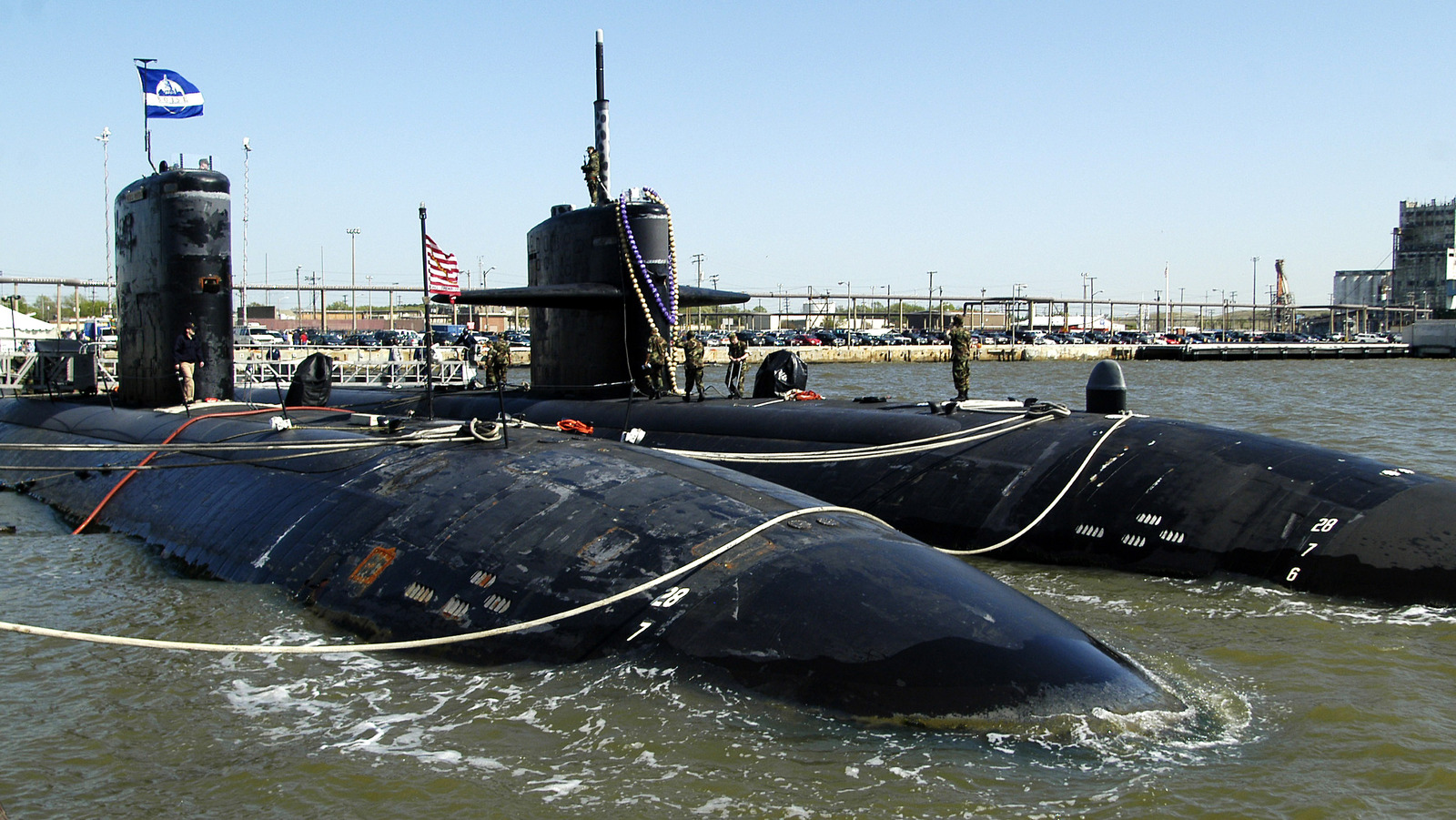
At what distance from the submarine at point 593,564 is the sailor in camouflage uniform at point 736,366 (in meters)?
5.70

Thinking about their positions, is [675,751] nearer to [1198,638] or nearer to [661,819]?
[661,819]

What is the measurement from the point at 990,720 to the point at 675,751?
1.52 metres

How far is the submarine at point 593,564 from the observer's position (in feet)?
18.6

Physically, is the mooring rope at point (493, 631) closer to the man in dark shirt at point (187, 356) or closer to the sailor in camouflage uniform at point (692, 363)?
the man in dark shirt at point (187, 356)

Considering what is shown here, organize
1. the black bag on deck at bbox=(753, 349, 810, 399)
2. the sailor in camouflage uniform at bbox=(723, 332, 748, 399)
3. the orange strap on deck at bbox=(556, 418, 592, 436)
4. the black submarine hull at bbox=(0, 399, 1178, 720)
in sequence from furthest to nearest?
the sailor in camouflage uniform at bbox=(723, 332, 748, 399)
the black bag on deck at bbox=(753, 349, 810, 399)
the orange strap on deck at bbox=(556, 418, 592, 436)
the black submarine hull at bbox=(0, 399, 1178, 720)

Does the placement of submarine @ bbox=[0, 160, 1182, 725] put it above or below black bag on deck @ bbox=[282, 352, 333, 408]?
below

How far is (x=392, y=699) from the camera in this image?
663 cm

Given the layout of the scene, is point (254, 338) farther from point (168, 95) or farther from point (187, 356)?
point (187, 356)

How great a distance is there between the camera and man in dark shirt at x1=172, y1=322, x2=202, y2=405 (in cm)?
1376

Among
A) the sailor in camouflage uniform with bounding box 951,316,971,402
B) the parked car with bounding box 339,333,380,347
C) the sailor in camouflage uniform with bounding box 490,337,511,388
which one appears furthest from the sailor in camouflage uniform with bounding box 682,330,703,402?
the parked car with bounding box 339,333,380,347

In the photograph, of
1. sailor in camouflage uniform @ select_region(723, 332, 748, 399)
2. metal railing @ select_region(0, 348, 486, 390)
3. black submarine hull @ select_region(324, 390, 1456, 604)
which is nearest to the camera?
black submarine hull @ select_region(324, 390, 1456, 604)

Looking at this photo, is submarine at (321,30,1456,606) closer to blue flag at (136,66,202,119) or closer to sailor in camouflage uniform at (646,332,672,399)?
sailor in camouflage uniform at (646,332,672,399)

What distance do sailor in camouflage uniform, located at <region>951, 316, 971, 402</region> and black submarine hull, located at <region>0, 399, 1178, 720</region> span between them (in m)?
7.33

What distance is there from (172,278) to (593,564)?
30.9 feet
